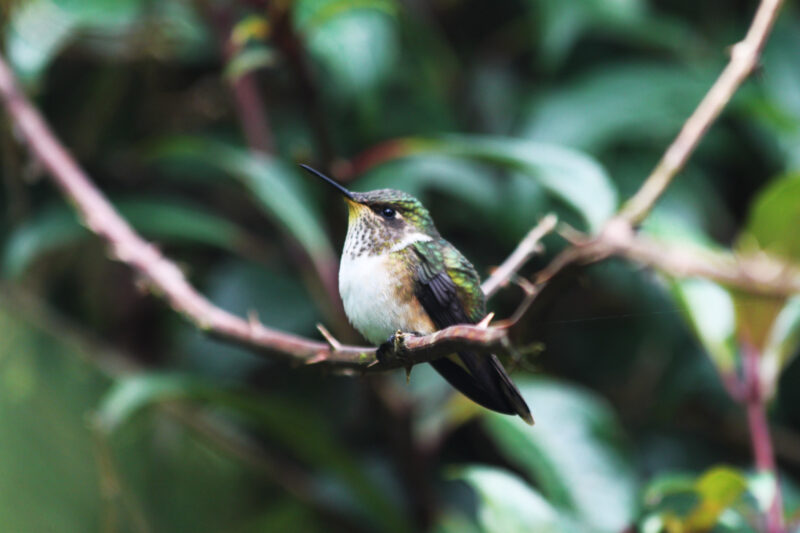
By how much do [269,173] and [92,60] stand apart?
93 cm

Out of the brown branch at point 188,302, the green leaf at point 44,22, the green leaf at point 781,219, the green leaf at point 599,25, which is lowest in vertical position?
the green leaf at point 781,219

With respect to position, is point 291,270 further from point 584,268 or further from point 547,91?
point 584,268

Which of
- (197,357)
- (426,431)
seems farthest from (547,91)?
(197,357)

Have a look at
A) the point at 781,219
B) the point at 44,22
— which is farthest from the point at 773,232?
the point at 44,22

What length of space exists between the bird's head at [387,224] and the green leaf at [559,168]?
12.8 inches

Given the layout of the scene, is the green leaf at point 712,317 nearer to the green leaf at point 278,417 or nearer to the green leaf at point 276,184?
the green leaf at point 276,184

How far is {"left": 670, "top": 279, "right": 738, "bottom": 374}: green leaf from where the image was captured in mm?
1320

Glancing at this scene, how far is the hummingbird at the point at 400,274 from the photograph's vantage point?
24.6 inches

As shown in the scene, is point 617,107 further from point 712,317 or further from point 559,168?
point 559,168

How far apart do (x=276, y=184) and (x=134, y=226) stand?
20.1 inches

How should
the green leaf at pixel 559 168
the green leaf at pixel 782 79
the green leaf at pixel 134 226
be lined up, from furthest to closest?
the green leaf at pixel 782 79 → the green leaf at pixel 134 226 → the green leaf at pixel 559 168

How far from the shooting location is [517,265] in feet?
1.90

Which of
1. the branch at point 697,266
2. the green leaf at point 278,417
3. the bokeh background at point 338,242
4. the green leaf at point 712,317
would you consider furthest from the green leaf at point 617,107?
the branch at point 697,266

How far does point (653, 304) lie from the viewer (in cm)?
178
